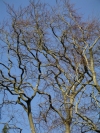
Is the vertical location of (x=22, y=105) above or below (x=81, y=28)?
below

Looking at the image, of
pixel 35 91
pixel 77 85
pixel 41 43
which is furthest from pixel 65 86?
pixel 41 43

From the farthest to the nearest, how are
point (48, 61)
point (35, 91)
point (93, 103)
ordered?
point (48, 61)
point (35, 91)
point (93, 103)

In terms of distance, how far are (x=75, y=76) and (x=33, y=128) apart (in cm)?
225

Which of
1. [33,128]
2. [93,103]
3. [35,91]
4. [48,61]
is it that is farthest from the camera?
[48,61]

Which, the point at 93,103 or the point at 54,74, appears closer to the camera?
the point at 93,103

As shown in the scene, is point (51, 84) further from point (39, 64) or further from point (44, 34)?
point (44, 34)

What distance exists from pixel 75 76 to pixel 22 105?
7.11 feet

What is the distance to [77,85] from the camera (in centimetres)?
1039

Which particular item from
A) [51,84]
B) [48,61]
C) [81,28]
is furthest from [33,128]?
[81,28]

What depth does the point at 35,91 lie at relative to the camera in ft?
34.1

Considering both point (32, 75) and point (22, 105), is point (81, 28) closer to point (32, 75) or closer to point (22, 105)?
point (32, 75)

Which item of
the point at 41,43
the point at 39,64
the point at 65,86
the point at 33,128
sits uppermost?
the point at 41,43

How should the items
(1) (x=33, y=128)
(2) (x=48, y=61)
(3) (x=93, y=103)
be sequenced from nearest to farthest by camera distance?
(3) (x=93, y=103) < (1) (x=33, y=128) < (2) (x=48, y=61)

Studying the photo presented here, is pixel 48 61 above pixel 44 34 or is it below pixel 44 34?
below
